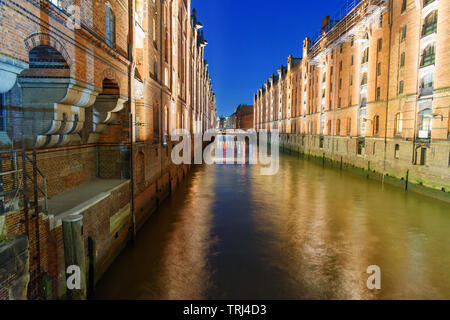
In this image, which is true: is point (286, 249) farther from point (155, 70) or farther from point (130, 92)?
point (155, 70)

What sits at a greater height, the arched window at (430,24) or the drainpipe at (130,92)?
the arched window at (430,24)

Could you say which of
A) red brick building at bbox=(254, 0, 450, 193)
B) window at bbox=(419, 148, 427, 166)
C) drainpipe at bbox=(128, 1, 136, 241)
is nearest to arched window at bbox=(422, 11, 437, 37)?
red brick building at bbox=(254, 0, 450, 193)

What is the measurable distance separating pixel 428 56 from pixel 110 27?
18442 millimetres

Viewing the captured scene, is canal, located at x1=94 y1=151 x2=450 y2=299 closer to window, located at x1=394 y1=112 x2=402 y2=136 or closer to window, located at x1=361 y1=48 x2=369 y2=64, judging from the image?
window, located at x1=394 y1=112 x2=402 y2=136

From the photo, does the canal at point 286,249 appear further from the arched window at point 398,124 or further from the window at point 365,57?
the window at point 365,57

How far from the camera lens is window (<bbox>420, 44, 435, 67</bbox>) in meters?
18.0

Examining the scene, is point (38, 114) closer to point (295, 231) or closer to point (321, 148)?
point (295, 231)

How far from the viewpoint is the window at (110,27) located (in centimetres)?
915

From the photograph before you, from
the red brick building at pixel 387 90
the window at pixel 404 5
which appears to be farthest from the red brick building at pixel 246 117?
the window at pixel 404 5

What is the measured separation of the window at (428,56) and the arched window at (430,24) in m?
0.86

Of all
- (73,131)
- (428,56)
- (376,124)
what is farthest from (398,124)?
(73,131)

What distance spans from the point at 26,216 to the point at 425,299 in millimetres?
8507

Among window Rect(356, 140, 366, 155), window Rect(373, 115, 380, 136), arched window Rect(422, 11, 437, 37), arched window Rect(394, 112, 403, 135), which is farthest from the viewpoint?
window Rect(356, 140, 366, 155)

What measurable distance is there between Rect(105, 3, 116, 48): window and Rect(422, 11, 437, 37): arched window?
18.1 metres
